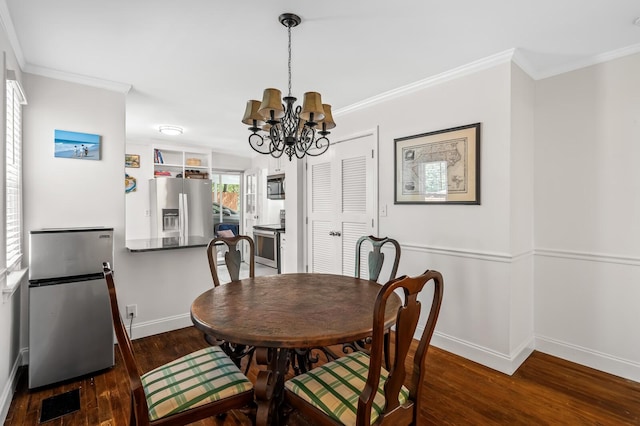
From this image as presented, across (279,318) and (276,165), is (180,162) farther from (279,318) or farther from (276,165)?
(279,318)

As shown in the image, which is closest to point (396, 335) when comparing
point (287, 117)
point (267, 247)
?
point (287, 117)

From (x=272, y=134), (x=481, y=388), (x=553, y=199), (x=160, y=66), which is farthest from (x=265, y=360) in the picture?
(x=553, y=199)

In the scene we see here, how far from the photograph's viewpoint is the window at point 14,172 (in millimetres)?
2145

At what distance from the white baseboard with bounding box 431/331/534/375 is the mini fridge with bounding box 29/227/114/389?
8.99ft

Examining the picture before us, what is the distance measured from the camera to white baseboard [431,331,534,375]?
2.43m

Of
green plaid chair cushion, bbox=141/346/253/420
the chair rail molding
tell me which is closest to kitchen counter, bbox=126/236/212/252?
green plaid chair cushion, bbox=141/346/253/420

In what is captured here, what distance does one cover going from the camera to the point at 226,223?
265 inches

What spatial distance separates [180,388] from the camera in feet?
4.54

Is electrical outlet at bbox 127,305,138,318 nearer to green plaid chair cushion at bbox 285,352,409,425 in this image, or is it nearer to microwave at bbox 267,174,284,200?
green plaid chair cushion at bbox 285,352,409,425

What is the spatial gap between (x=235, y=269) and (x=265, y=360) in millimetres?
1071

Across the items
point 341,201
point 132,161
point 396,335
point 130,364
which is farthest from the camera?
point 132,161

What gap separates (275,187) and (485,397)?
13.9ft

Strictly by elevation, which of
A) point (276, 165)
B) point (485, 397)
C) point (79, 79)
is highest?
point (79, 79)

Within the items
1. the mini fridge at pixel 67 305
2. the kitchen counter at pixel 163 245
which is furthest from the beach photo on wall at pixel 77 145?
the kitchen counter at pixel 163 245
